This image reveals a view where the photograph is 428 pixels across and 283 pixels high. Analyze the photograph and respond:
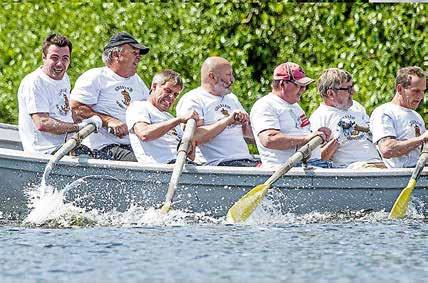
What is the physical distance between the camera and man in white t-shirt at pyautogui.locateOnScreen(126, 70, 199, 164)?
38.6ft

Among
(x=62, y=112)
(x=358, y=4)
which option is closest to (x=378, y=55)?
(x=358, y=4)

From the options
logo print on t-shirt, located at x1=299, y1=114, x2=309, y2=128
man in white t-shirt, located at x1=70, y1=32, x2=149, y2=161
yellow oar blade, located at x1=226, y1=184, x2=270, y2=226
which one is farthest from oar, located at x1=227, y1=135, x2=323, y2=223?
man in white t-shirt, located at x1=70, y1=32, x2=149, y2=161

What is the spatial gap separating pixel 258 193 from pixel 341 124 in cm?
98

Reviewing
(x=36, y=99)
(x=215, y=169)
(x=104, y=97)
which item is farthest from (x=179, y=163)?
(x=36, y=99)

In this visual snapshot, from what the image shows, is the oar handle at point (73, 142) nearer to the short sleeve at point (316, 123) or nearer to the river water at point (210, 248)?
the river water at point (210, 248)

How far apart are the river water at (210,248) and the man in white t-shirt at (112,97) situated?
736mm

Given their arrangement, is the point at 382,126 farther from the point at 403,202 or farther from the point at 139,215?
the point at 139,215

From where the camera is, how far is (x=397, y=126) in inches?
462

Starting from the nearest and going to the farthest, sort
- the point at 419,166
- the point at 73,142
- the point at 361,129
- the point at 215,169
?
the point at 419,166, the point at 215,169, the point at 73,142, the point at 361,129

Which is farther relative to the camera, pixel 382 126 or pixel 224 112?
pixel 224 112

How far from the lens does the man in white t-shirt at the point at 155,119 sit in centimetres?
1176

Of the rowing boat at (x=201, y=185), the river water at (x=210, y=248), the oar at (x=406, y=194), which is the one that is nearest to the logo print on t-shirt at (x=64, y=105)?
the rowing boat at (x=201, y=185)

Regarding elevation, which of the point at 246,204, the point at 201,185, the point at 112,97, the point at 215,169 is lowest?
the point at 246,204

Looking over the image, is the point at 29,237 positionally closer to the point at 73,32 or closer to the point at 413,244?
the point at 413,244
